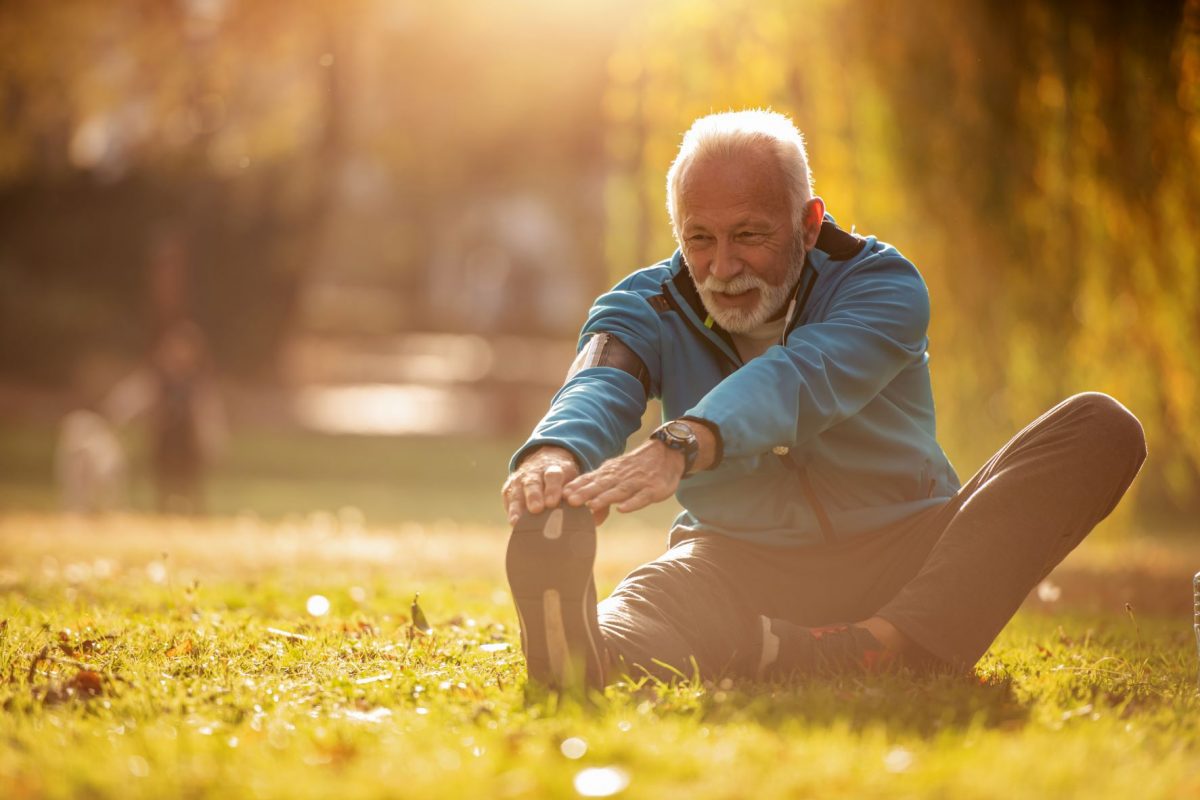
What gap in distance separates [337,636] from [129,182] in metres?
26.6

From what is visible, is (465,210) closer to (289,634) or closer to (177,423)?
(177,423)

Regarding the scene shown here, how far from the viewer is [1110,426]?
4.14 m

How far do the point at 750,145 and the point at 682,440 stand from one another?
3.26ft

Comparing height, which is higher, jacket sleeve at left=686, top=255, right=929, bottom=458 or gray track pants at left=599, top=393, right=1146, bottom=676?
jacket sleeve at left=686, top=255, right=929, bottom=458

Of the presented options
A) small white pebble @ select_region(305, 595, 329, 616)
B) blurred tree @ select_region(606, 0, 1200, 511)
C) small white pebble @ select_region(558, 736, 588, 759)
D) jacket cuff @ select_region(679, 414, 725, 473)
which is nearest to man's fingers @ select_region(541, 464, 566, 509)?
jacket cuff @ select_region(679, 414, 725, 473)

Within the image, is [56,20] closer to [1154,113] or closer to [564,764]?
[1154,113]

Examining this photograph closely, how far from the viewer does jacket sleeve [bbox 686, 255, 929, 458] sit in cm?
383

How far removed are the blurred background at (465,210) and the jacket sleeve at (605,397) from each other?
5066mm

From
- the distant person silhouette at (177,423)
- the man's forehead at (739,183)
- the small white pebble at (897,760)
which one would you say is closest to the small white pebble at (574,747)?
the small white pebble at (897,760)

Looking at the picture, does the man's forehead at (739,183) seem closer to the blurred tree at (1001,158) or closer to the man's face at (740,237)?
the man's face at (740,237)

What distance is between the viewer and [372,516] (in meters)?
18.5

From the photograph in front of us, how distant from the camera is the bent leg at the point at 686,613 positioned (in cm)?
401

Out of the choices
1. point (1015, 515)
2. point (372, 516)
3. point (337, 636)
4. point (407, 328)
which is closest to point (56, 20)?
point (372, 516)

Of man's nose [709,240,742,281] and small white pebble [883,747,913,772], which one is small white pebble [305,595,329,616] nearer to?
man's nose [709,240,742,281]
